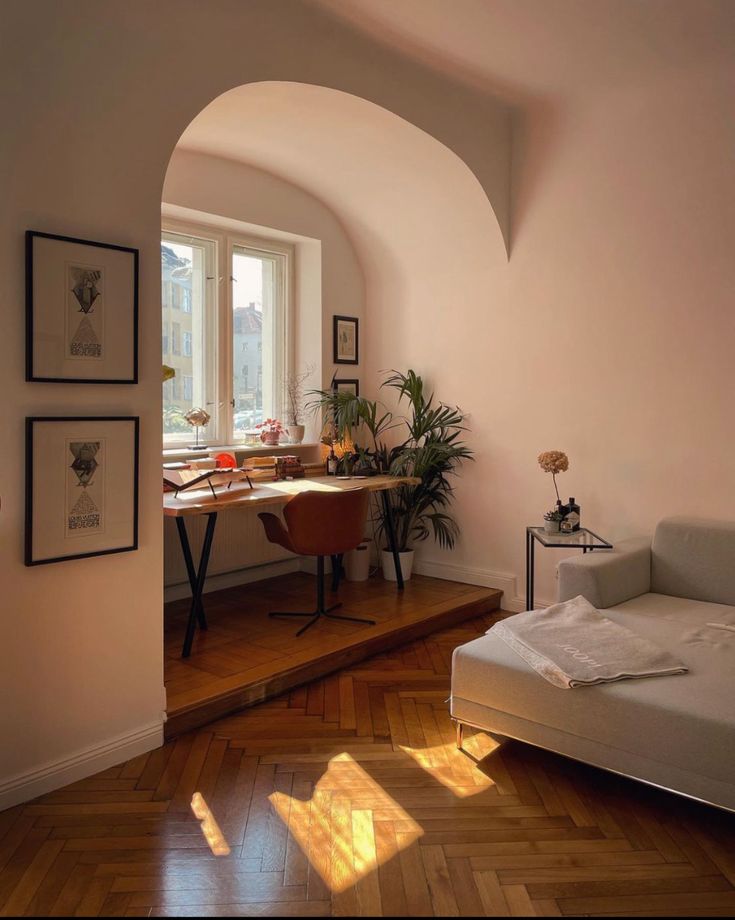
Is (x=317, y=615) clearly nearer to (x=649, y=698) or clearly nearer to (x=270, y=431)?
(x=270, y=431)

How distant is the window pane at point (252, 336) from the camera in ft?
16.5

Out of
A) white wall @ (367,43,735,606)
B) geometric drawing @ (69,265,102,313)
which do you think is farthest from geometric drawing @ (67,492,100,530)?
white wall @ (367,43,735,606)

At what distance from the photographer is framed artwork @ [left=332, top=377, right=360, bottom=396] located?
209 inches

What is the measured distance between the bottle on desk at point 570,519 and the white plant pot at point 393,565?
136 cm

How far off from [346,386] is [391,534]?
116 centimetres

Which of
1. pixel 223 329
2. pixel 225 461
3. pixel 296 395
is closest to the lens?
pixel 225 461

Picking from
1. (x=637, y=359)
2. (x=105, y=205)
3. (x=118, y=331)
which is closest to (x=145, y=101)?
(x=105, y=205)

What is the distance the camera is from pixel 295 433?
5.20m

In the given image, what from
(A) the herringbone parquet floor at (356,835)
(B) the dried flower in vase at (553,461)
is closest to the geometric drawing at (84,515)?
(A) the herringbone parquet floor at (356,835)

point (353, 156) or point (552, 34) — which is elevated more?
point (552, 34)

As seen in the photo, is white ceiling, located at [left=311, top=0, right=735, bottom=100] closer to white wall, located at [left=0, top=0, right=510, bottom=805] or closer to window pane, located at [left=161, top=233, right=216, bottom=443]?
white wall, located at [left=0, top=0, right=510, bottom=805]

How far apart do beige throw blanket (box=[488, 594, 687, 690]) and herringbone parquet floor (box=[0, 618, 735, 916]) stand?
415mm

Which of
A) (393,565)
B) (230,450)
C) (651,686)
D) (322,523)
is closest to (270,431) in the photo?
(230,450)

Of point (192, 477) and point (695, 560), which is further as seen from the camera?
point (192, 477)
